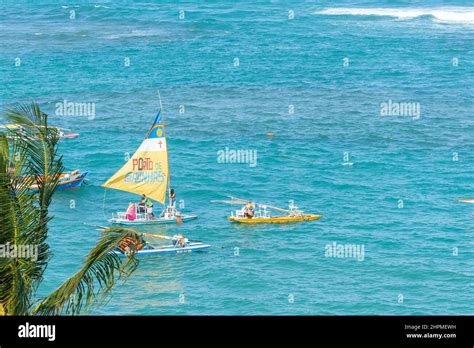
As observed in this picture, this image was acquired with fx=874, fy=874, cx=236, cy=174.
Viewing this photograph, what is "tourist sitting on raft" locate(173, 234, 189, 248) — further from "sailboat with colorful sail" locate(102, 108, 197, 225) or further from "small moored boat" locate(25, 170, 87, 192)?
"small moored boat" locate(25, 170, 87, 192)

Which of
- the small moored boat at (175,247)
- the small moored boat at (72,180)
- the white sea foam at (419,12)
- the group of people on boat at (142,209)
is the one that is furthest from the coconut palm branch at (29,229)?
the white sea foam at (419,12)

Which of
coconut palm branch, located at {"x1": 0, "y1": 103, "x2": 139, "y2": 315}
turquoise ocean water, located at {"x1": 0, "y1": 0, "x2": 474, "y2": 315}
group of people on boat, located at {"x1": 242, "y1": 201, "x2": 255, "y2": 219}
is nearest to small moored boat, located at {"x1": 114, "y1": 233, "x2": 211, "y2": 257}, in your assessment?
turquoise ocean water, located at {"x1": 0, "y1": 0, "x2": 474, "y2": 315}

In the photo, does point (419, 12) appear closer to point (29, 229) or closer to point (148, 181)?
point (148, 181)

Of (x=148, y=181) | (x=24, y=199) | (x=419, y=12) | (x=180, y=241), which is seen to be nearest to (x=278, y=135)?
(x=148, y=181)

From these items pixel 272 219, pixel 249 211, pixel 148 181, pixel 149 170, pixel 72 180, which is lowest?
pixel 272 219
